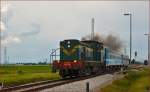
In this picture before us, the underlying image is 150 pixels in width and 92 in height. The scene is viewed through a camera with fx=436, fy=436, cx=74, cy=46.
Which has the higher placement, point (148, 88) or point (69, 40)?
point (69, 40)

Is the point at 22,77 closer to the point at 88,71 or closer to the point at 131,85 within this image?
the point at 88,71

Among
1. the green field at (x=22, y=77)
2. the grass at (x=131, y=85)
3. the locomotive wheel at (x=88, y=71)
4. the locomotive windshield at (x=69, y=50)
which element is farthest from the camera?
the locomotive wheel at (x=88, y=71)

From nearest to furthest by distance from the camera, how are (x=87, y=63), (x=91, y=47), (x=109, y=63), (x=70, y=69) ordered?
1. (x=70, y=69)
2. (x=87, y=63)
3. (x=91, y=47)
4. (x=109, y=63)

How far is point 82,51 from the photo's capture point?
154 ft

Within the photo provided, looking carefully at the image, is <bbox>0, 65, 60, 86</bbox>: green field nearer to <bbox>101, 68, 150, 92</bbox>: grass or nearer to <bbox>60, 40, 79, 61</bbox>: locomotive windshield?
<bbox>60, 40, 79, 61</bbox>: locomotive windshield

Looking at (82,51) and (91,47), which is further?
(91,47)

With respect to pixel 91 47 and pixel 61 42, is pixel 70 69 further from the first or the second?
pixel 91 47

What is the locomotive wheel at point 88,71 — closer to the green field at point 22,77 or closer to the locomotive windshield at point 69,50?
the locomotive windshield at point 69,50

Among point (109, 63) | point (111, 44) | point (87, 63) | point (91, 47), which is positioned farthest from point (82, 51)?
point (111, 44)

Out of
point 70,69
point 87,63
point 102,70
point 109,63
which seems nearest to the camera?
point 70,69

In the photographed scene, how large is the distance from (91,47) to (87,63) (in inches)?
261

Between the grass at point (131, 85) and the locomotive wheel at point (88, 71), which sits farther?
the locomotive wheel at point (88, 71)

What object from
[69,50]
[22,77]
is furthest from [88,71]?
[22,77]

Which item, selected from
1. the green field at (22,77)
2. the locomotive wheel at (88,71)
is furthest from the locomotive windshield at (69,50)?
the green field at (22,77)
